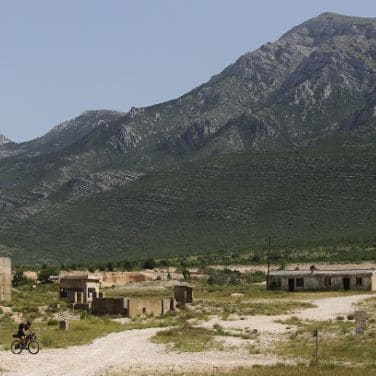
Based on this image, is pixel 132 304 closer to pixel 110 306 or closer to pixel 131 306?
pixel 131 306

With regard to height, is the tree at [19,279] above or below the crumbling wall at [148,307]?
above

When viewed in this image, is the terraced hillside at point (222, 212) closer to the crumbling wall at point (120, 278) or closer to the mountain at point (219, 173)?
the mountain at point (219, 173)

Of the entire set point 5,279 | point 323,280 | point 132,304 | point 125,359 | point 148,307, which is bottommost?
point 125,359

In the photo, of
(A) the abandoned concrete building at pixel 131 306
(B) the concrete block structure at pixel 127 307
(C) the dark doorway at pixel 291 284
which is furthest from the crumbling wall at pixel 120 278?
(B) the concrete block structure at pixel 127 307

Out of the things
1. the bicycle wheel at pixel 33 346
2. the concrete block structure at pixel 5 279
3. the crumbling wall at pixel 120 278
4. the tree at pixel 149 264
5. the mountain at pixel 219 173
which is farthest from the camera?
the mountain at pixel 219 173

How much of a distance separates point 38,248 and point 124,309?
3286 inches

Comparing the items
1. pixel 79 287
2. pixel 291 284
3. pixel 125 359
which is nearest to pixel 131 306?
pixel 79 287

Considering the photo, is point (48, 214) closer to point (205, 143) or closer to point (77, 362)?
point (205, 143)

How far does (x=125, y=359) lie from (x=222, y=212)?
101904 mm

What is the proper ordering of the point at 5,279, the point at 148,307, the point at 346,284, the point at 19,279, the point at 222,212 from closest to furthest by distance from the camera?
the point at 148,307 → the point at 5,279 → the point at 19,279 → the point at 346,284 → the point at 222,212

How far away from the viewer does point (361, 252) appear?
99.7 metres

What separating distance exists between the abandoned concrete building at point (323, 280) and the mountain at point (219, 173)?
105 ft

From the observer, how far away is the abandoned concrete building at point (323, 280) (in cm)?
Result: 7362

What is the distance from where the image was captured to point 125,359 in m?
27.8
